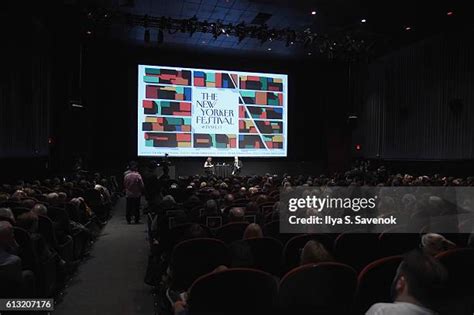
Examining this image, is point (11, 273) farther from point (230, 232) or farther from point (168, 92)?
point (168, 92)

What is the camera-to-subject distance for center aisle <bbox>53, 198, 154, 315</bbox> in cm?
415

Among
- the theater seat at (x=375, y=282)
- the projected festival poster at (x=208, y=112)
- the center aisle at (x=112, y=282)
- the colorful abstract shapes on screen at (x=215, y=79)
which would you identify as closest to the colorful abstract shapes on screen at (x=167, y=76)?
the projected festival poster at (x=208, y=112)

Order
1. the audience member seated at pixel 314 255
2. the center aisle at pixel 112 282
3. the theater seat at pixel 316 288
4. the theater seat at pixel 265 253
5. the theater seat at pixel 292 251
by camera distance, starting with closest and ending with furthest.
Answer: the theater seat at pixel 316 288, the audience member seated at pixel 314 255, the theater seat at pixel 265 253, the theater seat at pixel 292 251, the center aisle at pixel 112 282

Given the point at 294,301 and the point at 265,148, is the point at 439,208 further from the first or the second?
the point at 265,148

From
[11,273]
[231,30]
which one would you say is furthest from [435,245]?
[231,30]

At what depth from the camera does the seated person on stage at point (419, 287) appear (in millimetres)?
1523

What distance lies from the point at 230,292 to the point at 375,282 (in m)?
1.08

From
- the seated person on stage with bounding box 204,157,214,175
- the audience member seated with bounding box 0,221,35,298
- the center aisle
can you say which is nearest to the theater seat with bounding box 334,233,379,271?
the center aisle

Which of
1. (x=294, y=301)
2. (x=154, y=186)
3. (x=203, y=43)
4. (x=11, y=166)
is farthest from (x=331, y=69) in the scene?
(x=294, y=301)

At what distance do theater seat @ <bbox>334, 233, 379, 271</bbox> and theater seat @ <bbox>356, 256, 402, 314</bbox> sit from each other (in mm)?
1172

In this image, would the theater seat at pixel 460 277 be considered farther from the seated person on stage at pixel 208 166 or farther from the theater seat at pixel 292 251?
the seated person on stage at pixel 208 166

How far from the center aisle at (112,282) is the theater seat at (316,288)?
7.26 ft

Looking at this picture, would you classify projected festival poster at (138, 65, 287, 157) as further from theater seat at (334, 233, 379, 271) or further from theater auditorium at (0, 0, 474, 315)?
theater seat at (334, 233, 379, 271)

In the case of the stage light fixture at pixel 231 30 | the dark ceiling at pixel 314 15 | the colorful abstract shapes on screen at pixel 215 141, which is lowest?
the colorful abstract shapes on screen at pixel 215 141
